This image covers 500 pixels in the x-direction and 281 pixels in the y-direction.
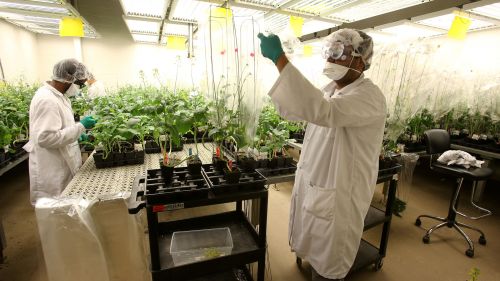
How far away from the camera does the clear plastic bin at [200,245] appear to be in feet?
4.18

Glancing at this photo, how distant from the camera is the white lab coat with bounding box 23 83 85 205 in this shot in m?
1.78

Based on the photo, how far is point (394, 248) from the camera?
2.27m

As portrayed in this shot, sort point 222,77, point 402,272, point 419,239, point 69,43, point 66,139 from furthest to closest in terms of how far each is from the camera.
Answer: point 69,43 → point 419,239 → point 402,272 → point 66,139 → point 222,77

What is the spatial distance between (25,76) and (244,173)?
21.5 feet

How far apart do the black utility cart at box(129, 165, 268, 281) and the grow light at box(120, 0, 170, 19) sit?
1.93 m

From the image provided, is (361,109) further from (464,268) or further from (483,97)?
(483,97)

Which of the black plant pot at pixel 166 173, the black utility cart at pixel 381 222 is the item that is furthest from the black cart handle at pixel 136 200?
the black utility cart at pixel 381 222

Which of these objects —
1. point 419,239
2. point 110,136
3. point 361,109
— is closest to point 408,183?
point 419,239

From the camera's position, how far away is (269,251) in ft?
7.11

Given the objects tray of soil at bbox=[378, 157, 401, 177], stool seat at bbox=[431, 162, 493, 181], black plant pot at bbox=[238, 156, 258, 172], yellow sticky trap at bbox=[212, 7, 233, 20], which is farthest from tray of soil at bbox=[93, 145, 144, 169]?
stool seat at bbox=[431, 162, 493, 181]

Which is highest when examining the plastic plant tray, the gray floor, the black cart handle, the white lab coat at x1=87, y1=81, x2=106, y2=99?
the white lab coat at x1=87, y1=81, x2=106, y2=99

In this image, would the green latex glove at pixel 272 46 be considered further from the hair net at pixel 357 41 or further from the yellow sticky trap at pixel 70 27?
the yellow sticky trap at pixel 70 27

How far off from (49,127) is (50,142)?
0.11 meters

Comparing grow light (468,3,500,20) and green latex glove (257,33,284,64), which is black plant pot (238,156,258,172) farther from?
grow light (468,3,500,20)
